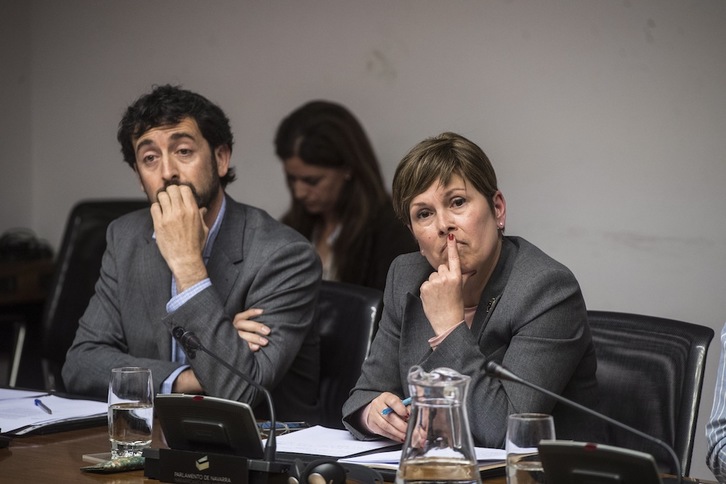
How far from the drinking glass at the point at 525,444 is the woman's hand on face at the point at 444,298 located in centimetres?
66

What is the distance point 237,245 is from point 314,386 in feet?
1.39

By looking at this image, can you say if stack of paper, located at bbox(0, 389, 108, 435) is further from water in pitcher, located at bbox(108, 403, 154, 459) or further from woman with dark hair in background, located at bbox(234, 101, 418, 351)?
woman with dark hair in background, located at bbox(234, 101, 418, 351)

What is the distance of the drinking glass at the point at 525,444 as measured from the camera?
1449 mm

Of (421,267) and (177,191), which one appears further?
(177,191)

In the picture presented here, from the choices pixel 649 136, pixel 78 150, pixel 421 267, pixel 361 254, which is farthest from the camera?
pixel 78 150

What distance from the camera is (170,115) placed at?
2.83m

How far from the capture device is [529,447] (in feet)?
4.78

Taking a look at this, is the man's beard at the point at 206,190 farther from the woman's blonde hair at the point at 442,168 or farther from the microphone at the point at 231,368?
the woman's blonde hair at the point at 442,168

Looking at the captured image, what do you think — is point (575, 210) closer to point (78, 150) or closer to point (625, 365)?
point (625, 365)

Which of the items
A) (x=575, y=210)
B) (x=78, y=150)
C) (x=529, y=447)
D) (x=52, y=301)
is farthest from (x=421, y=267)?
(x=78, y=150)

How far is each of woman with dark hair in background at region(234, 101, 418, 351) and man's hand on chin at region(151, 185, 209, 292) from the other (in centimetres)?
119

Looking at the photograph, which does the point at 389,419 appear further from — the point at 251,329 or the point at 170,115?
the point at 170,115

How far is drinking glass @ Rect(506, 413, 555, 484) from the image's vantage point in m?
1.45

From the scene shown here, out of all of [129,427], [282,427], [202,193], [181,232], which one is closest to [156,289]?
[181,232]
